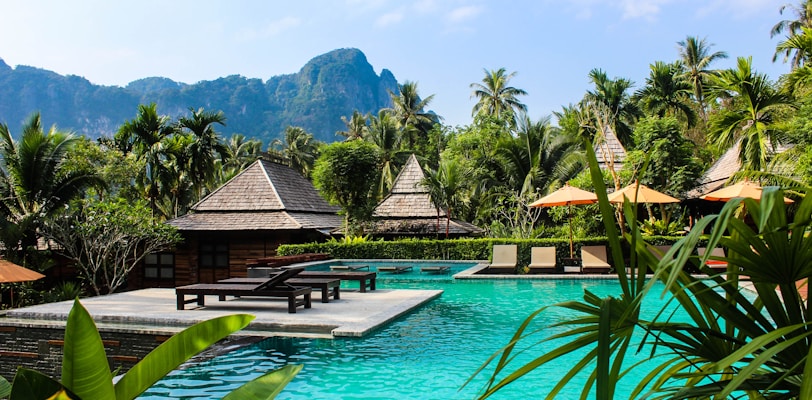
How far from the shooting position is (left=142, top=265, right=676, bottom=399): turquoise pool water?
5.61 meters

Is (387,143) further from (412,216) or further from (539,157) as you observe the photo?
(539,157)

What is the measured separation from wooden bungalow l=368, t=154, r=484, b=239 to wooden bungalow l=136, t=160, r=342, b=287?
240 cm

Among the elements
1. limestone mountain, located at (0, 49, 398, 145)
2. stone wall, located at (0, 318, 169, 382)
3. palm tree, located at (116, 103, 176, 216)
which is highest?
limestone mountain, located at (0, 49, 398, 145)

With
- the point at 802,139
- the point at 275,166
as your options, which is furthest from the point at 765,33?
the point at 275,166

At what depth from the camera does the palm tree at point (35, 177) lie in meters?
16.8

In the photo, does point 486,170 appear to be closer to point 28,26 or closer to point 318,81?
point 28,26

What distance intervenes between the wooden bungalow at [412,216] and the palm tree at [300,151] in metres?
29.1

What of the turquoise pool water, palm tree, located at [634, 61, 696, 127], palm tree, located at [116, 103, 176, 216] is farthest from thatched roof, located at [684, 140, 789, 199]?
palm tree, located at [116, 103, 176, 216]

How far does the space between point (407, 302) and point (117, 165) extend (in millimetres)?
20926

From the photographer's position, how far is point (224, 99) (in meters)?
150

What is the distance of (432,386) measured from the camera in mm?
5746

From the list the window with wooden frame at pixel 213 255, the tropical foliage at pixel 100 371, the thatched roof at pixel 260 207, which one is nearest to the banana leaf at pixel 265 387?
the tropical foliage at pixel 100 371

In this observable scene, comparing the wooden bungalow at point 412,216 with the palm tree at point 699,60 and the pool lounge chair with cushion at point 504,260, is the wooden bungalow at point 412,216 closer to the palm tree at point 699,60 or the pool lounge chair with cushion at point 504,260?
the pool lounge chair with cushion at point 504,260

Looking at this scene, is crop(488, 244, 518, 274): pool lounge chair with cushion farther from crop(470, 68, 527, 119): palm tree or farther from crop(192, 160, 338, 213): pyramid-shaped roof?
crop(470, 68, 527, 119): palm tree
